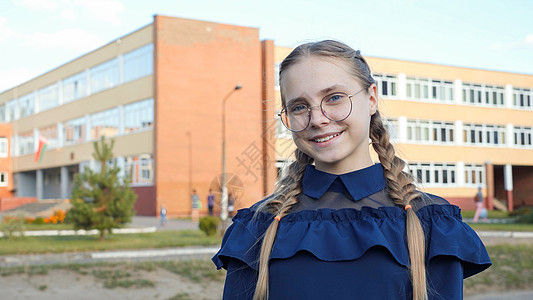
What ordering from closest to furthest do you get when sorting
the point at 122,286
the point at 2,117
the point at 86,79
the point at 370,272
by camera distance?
1. the point at 370,272
2. the point at 122,286
3. the point at 86,79
4. the point at 2,117

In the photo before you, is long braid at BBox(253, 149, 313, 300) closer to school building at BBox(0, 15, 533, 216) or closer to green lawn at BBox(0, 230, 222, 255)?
green lawn at BBox(0, 230, 222, 255)

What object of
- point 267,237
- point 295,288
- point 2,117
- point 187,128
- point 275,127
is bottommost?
point 295,288

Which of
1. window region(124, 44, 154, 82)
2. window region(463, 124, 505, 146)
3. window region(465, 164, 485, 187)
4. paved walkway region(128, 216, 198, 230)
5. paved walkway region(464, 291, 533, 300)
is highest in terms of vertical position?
window region(124, 44, 154, 82)

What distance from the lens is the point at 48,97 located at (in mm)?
50375

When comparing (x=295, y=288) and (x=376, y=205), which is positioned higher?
(x=376, y=205)

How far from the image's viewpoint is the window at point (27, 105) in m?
53.6

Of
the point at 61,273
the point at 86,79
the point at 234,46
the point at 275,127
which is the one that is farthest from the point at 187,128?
the point at 275,127

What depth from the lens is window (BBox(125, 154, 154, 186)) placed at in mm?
36062

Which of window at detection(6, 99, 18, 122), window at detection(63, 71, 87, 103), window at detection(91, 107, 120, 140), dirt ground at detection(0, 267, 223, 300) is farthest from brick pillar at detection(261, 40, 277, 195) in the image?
window at detection(6, 99, 18, 122)

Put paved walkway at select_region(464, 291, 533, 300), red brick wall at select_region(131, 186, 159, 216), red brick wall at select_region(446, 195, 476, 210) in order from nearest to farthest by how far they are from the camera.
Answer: paved walkway at select_region(464, 291, 533, 300), red brick wall at select_region(131, 186, 159, 216), red brick wall at select_region(446, 195, 476, 210)

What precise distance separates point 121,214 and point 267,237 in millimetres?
16619

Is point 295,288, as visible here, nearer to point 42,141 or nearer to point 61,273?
point 61,273

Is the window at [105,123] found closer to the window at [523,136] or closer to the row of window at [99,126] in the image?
the row of window at [99,126]

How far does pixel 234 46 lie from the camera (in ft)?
121
